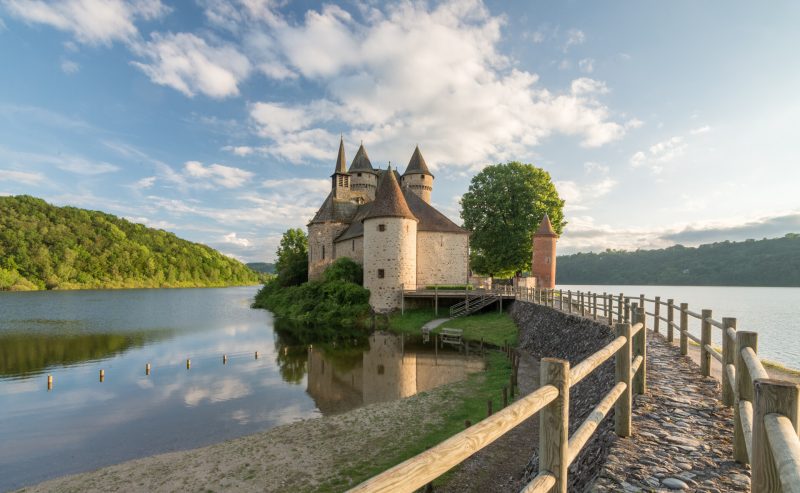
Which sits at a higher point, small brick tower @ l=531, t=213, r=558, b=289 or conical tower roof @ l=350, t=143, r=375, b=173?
conical tower roof @ l=350, t=143, r=375, b=173

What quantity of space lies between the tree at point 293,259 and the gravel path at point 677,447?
149 feet

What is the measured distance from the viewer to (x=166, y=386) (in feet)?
54.2

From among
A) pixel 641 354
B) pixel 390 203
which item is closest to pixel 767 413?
pixel 641 354

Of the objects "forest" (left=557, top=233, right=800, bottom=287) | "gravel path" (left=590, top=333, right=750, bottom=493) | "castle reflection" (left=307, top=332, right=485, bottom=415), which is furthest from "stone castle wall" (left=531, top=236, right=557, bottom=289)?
"forest" (left=557, top=233, right=800, bottom=287)

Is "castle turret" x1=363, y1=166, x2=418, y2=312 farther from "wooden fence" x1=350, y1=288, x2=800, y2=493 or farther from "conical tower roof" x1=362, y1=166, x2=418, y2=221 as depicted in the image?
"wooden fence" x1=350, y1=288, x2=800, y2=493

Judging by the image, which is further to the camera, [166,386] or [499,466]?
[166,386]

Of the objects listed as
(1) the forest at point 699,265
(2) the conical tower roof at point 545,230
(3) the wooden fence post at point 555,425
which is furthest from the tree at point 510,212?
(1) the forest at point 699,265

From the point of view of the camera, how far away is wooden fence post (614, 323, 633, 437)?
4723mm

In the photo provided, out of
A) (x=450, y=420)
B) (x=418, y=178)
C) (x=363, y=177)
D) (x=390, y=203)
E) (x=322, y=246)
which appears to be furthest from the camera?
(x=363, y=177)

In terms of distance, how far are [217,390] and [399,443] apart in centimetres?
923

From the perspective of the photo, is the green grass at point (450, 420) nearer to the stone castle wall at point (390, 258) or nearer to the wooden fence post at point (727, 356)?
the wooden fence post at point (727, 356)

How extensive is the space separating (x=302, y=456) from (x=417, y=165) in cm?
3730

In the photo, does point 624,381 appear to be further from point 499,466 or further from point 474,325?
point 474,325

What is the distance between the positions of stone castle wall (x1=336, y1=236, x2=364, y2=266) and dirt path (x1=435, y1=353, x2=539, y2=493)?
2682 centimetres
